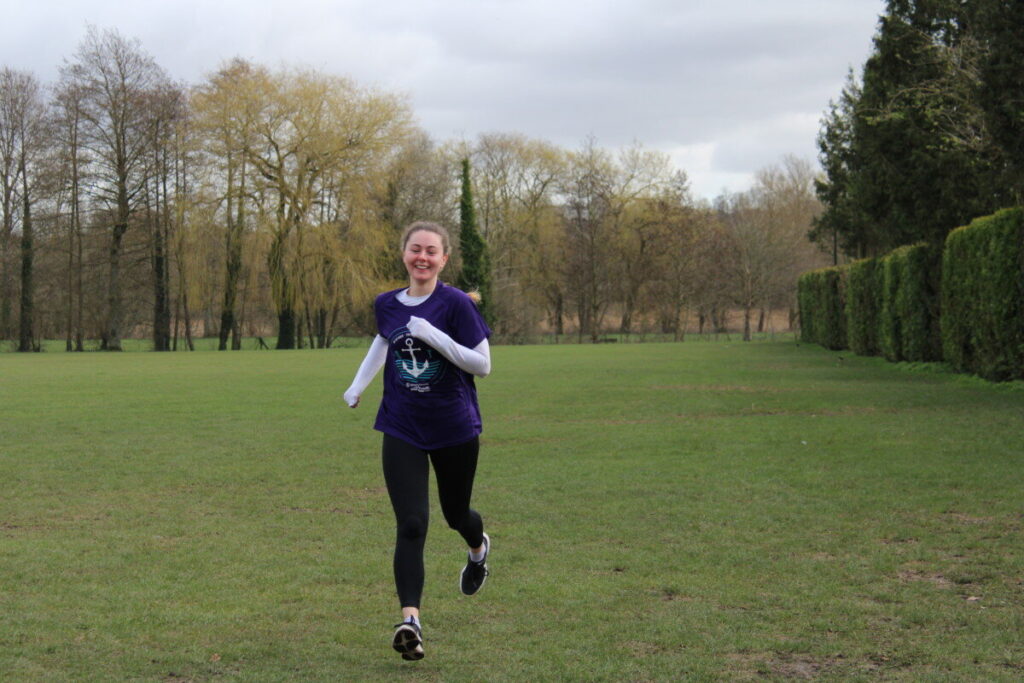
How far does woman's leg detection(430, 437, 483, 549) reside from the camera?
490cm

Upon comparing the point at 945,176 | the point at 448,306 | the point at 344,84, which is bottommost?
the point at 448,306

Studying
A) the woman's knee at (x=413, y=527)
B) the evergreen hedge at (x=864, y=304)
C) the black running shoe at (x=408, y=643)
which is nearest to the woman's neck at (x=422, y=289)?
the woman's knee at (x=413, y=527)

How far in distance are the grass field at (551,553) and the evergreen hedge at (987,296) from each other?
173 inches

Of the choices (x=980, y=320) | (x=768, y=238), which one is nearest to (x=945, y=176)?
(x=980, y=320)

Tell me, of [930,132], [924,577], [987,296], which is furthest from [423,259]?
[930,132]

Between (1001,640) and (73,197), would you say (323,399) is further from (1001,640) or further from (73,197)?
(73,197)

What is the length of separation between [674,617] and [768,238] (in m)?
70.9

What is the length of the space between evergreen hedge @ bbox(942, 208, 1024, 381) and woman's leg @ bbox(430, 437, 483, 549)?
1573 cm

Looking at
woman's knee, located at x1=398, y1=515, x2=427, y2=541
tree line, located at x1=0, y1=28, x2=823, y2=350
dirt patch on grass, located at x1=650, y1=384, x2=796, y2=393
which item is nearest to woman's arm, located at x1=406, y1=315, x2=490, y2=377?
woman's knee, located at x1=398, y1=515, x2=427, y2=541

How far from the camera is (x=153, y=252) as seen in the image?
178 feet

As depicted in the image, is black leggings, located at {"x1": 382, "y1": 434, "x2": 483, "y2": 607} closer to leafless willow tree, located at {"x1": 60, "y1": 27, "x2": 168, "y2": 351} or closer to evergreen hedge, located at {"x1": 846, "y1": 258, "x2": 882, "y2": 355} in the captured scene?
evergreen hedge, located at {"x1": 846, "y1": 258, "x2": 882, "y2": 355}

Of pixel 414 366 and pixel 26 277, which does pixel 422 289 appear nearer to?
pixel 414 366

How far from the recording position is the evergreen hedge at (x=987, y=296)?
18719mm

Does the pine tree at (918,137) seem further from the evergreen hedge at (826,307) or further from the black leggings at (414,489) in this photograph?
the black leggings at (414,489)
